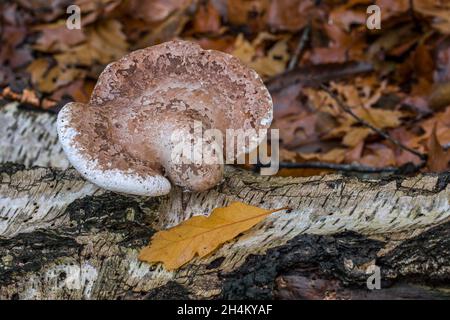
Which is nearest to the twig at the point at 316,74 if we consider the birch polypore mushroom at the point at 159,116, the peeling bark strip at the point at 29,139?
the peeling bark strip at the point at 29,139

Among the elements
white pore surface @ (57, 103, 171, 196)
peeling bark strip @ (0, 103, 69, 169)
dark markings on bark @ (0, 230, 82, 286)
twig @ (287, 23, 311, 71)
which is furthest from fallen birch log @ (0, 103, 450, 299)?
twig @ (287, 23, 311, 71)

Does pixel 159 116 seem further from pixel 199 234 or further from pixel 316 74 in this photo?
pixel 316 74

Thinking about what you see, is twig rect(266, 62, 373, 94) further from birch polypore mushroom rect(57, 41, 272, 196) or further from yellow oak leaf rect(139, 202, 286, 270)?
yellow oak leaf rect(139, 202, 286, 270)

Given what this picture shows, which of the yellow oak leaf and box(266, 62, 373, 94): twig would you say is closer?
the yellow oak leaf

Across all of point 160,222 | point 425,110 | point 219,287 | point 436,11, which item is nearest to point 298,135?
point 425,110

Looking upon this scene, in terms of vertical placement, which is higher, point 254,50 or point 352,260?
point 352,260
